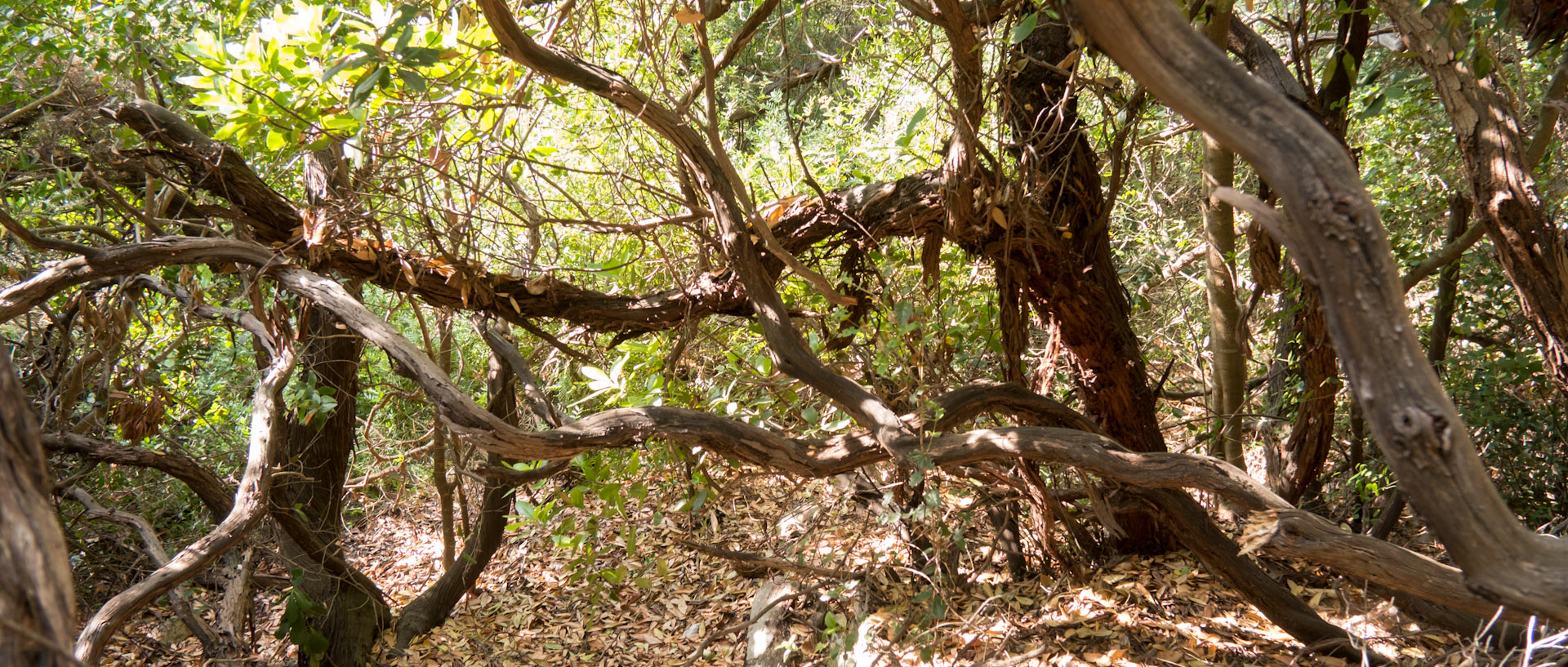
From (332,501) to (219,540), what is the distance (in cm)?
241

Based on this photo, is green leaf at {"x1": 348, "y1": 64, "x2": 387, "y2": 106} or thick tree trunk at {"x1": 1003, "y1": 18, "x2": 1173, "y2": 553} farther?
thick tree trunk at {"x1": 1003, "y1": 18, "x2": 1173, "y2": 553}

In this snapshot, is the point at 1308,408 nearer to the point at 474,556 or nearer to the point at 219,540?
the point at 219,540

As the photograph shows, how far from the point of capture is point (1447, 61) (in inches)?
97.3

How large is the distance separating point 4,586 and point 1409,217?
4.87 m

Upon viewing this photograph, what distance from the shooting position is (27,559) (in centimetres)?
77

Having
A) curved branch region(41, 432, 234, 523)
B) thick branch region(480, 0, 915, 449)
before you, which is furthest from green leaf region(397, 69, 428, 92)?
curved branch region(41, 432, 234, 523)

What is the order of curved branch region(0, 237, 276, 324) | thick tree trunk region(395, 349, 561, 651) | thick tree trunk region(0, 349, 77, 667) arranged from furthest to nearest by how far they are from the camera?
thick tree trunk region(395, 349, 561, 651), curved branch region(0, 237, 276, 324), thick tree trunk region(0, 349, 77, 667)

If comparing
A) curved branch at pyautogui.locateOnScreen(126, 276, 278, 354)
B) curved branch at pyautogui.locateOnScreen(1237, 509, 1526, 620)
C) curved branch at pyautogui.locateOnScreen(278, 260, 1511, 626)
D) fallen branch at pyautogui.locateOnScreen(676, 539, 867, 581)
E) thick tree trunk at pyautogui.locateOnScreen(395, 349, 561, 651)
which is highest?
curved branch at pyautogui.locateOnScreen(126, 276, 278, 354)

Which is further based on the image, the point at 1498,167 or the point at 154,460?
the point at 154,460

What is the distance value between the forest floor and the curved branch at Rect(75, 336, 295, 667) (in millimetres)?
1048

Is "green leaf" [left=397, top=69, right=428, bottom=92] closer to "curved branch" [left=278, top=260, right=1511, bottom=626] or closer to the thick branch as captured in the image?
the thick branch

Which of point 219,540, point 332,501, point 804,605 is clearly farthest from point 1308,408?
point 332,501

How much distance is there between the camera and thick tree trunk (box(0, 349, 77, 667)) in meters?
0.74

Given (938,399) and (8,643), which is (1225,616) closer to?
(938,399)
